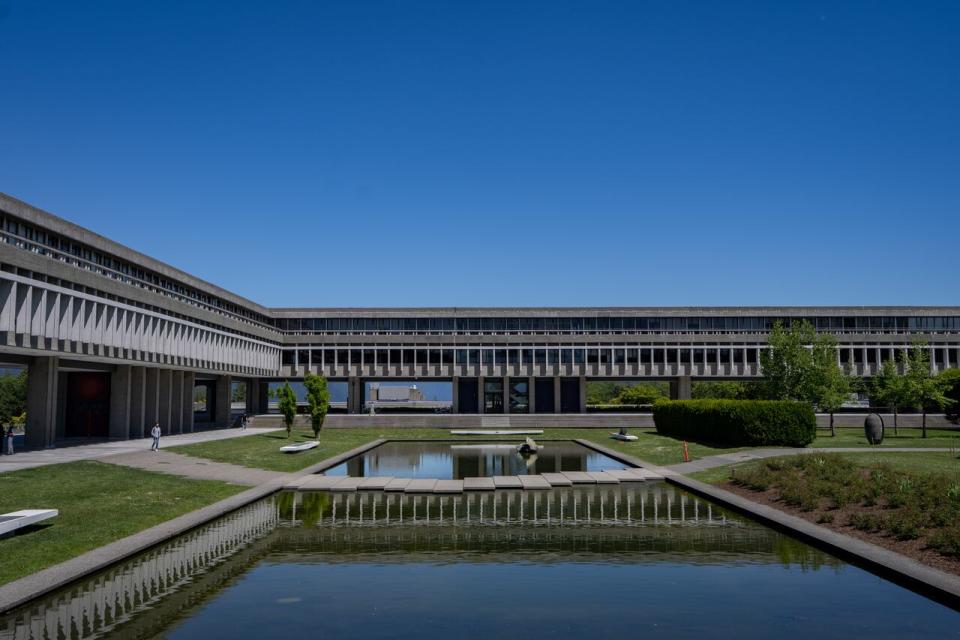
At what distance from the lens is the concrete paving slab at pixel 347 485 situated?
1026 inches

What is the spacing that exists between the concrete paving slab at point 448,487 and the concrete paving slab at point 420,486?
18cm

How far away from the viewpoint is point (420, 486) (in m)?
26.0

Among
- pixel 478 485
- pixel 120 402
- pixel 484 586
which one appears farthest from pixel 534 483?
pixel 120 402

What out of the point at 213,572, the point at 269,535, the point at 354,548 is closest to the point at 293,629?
the point at 213,572

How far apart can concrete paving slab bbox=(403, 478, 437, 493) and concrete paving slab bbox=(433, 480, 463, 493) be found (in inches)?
7.0

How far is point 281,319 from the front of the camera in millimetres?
84625

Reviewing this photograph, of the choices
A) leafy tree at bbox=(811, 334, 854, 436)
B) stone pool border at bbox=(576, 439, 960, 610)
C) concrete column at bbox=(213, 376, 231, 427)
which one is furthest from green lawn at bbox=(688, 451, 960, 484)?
concrete column at bbox=(213, 376, 231, 427)

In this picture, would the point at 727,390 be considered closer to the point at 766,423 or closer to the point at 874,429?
the point at 874,429

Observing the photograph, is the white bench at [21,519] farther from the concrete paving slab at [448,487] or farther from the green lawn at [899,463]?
the green lawn at [899,463]

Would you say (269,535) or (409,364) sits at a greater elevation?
(409,364)

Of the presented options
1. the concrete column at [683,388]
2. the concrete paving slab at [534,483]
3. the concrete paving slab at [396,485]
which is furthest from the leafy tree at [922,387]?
the concrete paving slab at [396,485]

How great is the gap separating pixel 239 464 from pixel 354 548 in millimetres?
18770

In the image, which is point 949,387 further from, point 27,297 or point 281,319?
point 281,319

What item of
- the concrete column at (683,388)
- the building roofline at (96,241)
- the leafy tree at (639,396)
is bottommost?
the leafy tree at (639,396)
